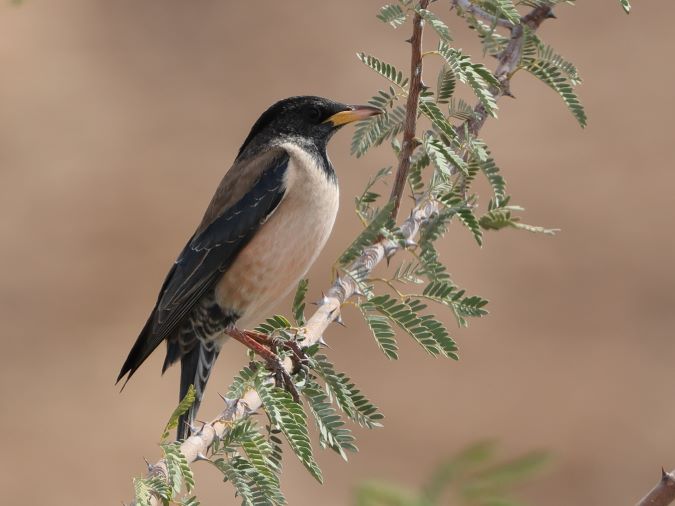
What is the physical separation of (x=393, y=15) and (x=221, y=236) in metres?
2.09

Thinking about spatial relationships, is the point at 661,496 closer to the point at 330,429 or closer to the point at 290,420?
the point at 290,420

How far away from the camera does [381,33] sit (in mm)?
15594

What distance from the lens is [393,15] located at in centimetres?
328

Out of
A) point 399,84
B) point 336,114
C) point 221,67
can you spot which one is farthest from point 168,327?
point 221,67

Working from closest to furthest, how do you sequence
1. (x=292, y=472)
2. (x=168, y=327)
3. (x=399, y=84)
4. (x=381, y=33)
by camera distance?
(x=399, y=84), (x=168, y=327), (x=292, y=472), (x=381, y=33)

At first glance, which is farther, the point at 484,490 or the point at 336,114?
the point at 336,114

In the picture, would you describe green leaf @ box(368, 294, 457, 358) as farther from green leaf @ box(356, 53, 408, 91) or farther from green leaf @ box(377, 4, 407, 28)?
green leaf @ box(377, 4, 407, 28)

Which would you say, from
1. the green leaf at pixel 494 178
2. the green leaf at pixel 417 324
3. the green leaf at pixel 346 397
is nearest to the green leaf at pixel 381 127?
the green leaf at pixel 494 178

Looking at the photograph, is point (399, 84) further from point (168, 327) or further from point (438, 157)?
point (168, 327)

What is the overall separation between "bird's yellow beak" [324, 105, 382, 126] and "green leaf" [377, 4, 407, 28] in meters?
1.28

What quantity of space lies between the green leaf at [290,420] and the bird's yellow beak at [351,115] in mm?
1822

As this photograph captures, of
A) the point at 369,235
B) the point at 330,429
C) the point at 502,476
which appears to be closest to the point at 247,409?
the point at 330,429

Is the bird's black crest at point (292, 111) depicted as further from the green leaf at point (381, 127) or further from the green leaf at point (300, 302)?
the green leaf at point (300, 302)

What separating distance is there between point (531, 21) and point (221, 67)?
12.0m
